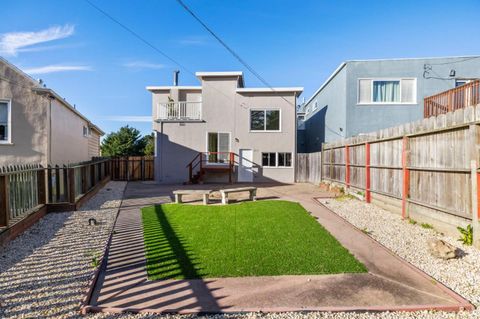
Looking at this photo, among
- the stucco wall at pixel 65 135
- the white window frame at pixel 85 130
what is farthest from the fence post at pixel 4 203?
the white window frame at pixel 85 130

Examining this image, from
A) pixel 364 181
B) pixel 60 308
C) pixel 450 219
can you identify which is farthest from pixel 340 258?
pixel 364 181

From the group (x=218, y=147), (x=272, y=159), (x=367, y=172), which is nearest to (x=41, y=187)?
(x=367, y=172)

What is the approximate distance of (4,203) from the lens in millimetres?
6184

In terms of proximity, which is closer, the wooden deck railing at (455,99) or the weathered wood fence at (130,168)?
the wooden deck railing at (455,99)

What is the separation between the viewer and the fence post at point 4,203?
615 centimetres

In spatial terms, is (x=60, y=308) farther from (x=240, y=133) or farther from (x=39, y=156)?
(x=240, y=133)

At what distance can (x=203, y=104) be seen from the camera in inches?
789

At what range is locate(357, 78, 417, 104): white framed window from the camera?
17.3 meters

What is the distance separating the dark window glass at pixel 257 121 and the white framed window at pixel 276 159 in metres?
1.69

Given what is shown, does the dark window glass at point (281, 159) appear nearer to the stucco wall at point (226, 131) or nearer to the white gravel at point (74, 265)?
the stucco wall at point (226, 131)

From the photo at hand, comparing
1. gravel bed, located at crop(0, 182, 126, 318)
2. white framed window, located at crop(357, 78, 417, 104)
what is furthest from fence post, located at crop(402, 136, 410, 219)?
white framed window, located at crop(357, 78, 417, 104)

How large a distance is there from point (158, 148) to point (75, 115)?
583 centimetres

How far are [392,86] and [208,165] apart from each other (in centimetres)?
1148

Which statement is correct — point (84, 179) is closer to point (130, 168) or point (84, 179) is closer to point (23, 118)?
point (23, 118)
